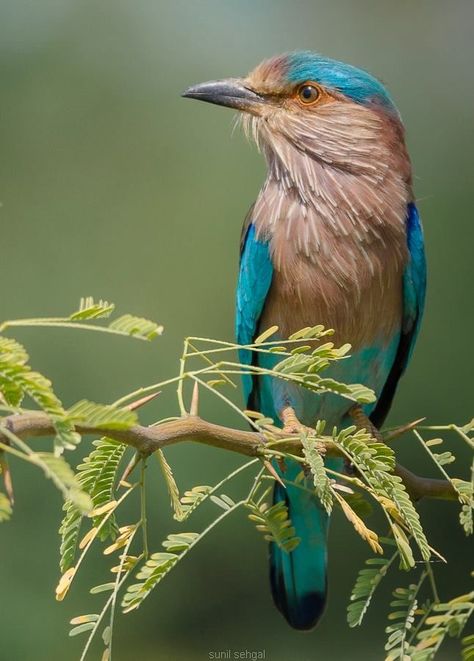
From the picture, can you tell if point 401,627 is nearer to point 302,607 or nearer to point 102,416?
point 102,416

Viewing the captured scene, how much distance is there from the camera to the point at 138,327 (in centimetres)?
197

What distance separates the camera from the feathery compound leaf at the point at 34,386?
5.89 feet

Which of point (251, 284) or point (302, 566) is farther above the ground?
point (251, 284)

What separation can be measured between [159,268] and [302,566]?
150 inches

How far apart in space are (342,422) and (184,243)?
390 centimetres

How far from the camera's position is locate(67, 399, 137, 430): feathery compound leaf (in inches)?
71.0

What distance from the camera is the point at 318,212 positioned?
4.07 metres

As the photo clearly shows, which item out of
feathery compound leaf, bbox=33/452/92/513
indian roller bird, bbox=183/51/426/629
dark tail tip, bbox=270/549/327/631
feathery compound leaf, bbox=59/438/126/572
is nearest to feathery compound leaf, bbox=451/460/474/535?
feathery compound leaf, bbox=59/438/126/572

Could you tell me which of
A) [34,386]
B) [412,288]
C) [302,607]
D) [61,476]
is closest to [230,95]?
[412,288]

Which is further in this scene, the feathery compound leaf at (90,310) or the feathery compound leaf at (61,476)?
the feathery compound leaf at (90,310)

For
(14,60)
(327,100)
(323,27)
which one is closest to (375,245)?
(327,100)

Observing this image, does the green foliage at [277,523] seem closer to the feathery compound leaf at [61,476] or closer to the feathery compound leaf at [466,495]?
the feathery compound leaf at [466,495]

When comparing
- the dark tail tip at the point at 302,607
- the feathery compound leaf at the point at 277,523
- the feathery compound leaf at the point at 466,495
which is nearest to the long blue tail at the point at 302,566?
the dark tail tip at the point at 302,607

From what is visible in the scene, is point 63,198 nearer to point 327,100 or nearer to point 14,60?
point 14,60
